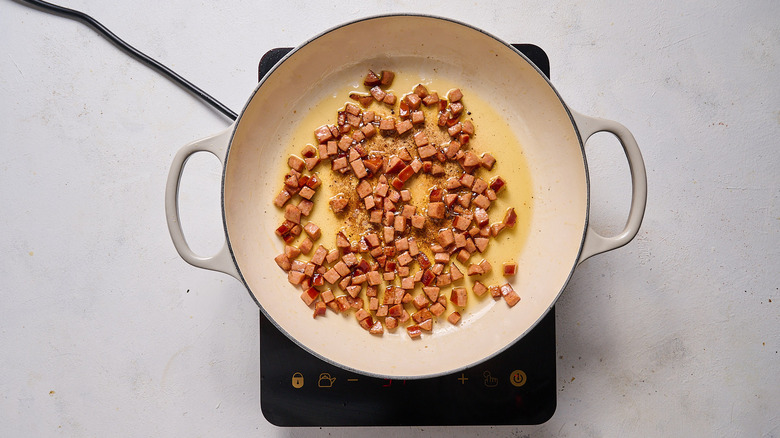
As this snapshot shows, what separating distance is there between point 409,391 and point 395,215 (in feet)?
1.04

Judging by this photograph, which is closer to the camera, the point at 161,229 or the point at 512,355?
the point at 512,355

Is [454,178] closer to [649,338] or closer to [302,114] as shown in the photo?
[302,114]

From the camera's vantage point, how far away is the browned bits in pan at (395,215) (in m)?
0.98

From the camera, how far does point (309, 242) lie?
38.8 inches

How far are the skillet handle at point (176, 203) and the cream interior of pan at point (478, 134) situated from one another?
52mm

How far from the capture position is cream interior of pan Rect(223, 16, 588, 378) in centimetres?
95

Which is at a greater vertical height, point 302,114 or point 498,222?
point 302,114

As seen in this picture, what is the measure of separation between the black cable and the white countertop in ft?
0.06

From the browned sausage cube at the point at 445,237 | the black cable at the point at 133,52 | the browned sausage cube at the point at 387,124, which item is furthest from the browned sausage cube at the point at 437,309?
the black cable at the point at 133,52

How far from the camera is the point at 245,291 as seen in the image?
1.04 metres

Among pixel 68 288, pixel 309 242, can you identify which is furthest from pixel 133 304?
pixel 309 242

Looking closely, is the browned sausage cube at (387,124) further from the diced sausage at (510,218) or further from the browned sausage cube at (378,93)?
the diced sausage at (510,218)

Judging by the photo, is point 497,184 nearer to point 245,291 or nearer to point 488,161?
point 488,161

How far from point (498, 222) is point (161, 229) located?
0.66 meters
